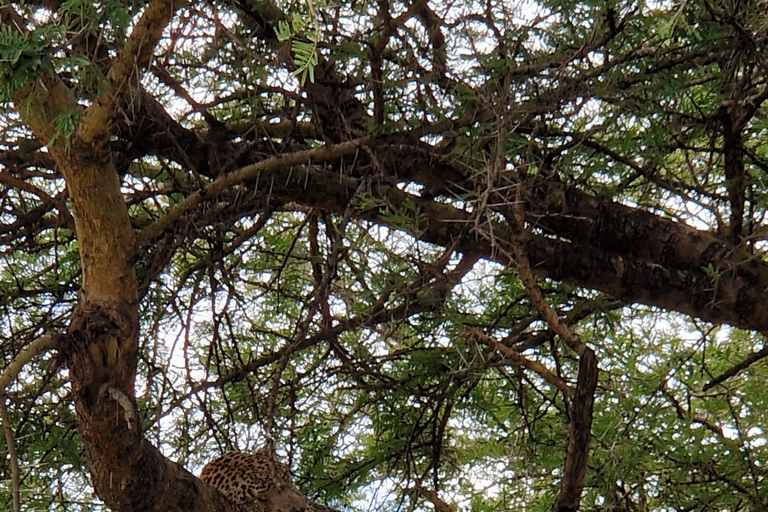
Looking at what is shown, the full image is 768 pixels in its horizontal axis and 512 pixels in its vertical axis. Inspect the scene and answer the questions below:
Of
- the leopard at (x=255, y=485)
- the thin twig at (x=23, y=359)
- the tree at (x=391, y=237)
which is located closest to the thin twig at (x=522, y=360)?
the tree at (x=391, y=237)

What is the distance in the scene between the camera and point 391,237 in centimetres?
178

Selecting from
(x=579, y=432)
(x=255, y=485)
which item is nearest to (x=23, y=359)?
(x=255, y=485)

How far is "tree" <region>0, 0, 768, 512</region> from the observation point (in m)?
1.32

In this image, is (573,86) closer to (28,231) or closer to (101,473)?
(101,473)

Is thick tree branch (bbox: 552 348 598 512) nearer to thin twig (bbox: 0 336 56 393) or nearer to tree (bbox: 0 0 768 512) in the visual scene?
tree (bbox: 0 0 768 512)

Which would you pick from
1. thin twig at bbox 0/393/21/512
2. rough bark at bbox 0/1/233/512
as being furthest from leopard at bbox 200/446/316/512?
thin twig at bbox 0/393/21/512

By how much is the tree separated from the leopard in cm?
7

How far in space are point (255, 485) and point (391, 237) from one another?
51 centimetres

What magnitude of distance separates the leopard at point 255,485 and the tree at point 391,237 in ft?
0.24

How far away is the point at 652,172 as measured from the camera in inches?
69.9

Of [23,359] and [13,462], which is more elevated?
[23,359]

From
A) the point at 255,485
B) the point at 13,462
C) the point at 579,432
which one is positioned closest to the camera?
the point at 13,462

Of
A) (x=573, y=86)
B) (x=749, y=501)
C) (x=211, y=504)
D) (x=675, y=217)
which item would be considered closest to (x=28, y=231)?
(x=211, y=504)

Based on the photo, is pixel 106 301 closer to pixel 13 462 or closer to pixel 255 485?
pixel 13 462
